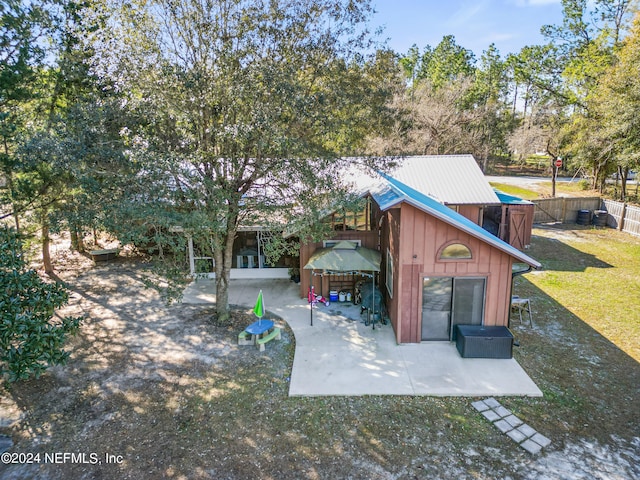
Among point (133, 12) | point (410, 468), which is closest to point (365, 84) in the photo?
point (133, 12)

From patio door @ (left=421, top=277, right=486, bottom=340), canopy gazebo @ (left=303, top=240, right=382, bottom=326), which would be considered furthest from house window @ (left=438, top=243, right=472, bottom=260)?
canopy gazebo @ (left=303, top=240, right=382, bottom=326)

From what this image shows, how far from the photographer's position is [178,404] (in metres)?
6.88

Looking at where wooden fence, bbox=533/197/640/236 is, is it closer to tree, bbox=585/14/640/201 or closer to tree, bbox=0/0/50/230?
tree, bbox=585/14/640/201

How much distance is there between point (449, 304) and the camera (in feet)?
28.7

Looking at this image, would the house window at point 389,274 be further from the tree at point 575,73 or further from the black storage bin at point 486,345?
the tree at point 575,73

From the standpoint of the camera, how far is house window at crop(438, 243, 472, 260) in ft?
27.6

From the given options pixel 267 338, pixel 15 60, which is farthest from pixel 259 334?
pixel 15 60

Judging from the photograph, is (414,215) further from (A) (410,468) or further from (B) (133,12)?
(B) (133,12)

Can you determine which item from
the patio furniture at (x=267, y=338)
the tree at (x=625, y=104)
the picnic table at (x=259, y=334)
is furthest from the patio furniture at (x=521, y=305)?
the tree at (x=625, y=104)

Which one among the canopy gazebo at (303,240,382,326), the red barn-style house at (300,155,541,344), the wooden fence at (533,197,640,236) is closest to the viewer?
the red barn-style house at (300,155,541,344)

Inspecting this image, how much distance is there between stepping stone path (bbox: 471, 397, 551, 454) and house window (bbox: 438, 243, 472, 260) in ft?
9.58

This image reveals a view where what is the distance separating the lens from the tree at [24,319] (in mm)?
5770

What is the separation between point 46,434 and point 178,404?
1989 millimetres

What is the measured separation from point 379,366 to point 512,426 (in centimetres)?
264
